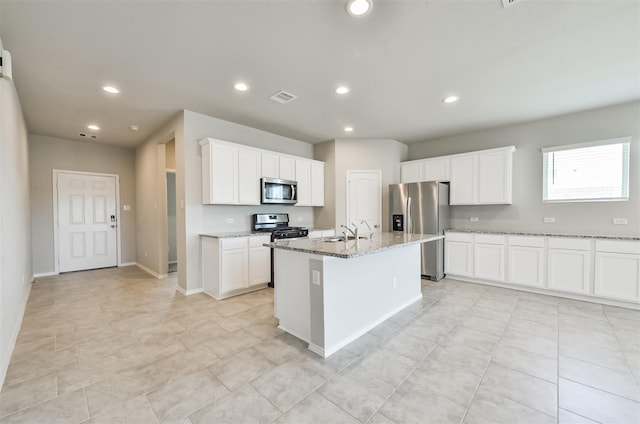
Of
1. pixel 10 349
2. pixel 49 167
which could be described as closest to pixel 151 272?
pixel 49 167

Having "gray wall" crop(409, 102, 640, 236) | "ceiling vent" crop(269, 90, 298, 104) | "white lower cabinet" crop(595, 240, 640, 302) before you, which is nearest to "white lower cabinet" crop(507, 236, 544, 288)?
"gray wall" crop(409, 102, 640, 236)

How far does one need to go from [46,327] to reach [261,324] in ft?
7.58

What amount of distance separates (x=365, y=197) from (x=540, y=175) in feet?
9.55

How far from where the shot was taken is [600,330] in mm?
2812

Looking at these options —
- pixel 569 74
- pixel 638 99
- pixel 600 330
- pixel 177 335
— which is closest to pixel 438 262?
pixel 600 330

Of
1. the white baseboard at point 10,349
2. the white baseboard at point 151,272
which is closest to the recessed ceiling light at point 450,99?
the white baseboard at point 10,349

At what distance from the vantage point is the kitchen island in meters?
2.32

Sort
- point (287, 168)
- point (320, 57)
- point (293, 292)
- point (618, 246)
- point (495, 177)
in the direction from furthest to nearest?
point (287, 168), point (495, 177), point (618, 246), point (293, 292), point (320, 57)

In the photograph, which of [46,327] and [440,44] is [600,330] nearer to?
[440,44]

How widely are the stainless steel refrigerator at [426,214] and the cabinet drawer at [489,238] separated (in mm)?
567

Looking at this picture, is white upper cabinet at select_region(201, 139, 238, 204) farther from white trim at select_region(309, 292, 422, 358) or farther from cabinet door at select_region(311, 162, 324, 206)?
white trim at select_region(309, 292, 422, 358)

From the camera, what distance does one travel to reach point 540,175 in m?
4.36

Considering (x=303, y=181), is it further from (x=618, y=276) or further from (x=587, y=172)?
(x=618, y=276)

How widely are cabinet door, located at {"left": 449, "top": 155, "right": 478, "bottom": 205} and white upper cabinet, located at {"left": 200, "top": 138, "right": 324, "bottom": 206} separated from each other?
110 inches
